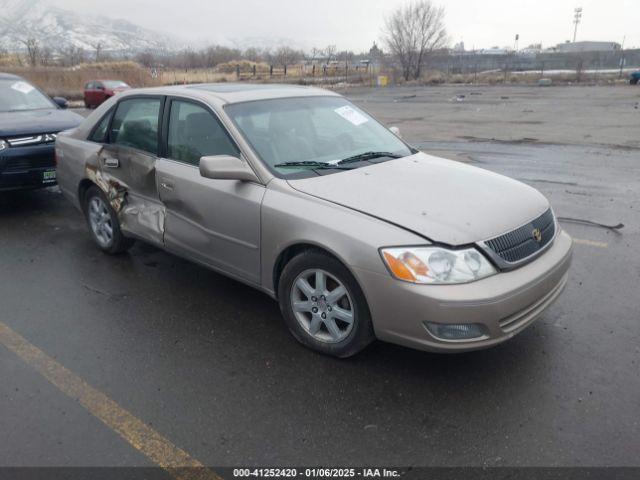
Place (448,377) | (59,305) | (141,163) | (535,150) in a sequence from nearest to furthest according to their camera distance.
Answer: (448,377) < (59,305) < (141,163) < (535,150)

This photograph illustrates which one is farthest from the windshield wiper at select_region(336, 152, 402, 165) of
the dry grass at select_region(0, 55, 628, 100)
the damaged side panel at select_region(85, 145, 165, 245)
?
the dry grass at select_region(0, 55, 628, 100)

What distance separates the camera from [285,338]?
11.6 feet

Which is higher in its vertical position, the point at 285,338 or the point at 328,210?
the point at 328,210

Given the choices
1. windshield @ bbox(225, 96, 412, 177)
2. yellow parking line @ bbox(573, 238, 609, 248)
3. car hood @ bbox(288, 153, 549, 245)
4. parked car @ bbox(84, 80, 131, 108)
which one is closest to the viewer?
car hood @ bbox(288, 153, 549, 245)

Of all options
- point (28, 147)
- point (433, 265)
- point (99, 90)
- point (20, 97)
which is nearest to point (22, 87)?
point (20, 97)

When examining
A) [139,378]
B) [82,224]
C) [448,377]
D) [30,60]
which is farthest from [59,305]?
[30,60]

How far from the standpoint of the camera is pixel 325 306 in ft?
10.4

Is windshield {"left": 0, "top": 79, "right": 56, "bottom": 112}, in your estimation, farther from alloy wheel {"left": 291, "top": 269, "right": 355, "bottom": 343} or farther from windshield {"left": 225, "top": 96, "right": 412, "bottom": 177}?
alloy wheel {"left": 291, "top": 269, "right": 355, "bottom": 343}

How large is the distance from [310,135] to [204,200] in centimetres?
94

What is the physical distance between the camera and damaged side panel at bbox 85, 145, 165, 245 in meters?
4.27

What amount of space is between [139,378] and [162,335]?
0.53 m

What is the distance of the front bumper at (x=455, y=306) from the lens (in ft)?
8.82

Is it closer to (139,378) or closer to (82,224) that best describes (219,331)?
(139,378)

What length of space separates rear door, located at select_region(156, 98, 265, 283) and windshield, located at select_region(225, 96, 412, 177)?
0.21 m
